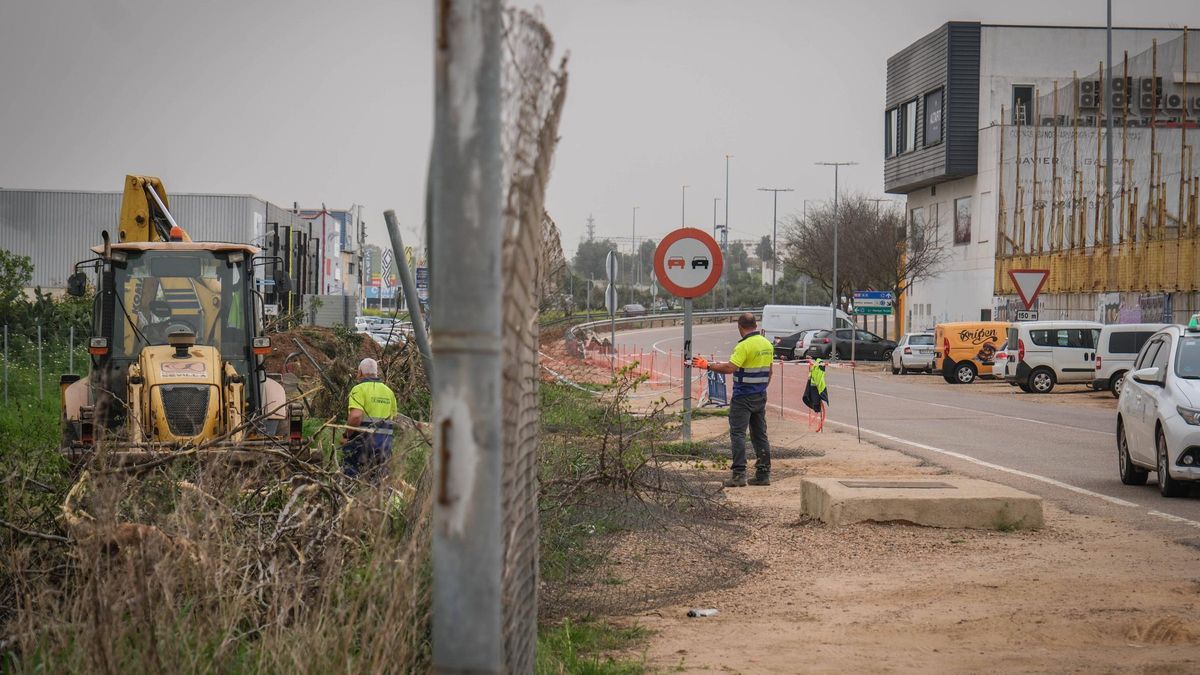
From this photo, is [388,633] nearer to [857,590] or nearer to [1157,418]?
[857,590]

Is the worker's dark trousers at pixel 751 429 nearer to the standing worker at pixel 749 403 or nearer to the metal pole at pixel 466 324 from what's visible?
the standing worker at pixel 749 403

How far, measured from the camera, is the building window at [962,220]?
64438mm

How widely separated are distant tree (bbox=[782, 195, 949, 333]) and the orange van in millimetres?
21847

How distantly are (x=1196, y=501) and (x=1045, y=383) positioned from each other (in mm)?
25883

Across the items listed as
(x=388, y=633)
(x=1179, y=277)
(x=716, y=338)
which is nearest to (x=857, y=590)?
(x=388, y=633)

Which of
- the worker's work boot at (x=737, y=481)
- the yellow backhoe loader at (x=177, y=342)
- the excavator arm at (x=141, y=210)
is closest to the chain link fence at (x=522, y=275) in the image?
the yellow backhoe loader at (x=177, y=342)

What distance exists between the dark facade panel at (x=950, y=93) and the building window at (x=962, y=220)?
1272mm

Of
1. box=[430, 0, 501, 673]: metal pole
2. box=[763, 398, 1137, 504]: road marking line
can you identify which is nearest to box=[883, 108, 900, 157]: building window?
box=[763, 398, 1137, 504]: road marking line

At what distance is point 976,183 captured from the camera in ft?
209

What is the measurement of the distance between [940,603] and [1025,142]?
55.8m

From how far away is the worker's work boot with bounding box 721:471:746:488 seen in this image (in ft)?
47.6

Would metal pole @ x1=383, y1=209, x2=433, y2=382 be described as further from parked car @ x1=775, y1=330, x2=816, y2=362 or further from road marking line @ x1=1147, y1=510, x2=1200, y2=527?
parked car @ x1=775, y1=330, x2=816, y2=362

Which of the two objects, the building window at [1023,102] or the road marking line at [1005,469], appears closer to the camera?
the road marking line at [1005,469]

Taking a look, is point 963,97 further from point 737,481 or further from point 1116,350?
point 737,481
